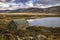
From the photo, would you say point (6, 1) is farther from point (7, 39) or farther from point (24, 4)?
point (7, 39)

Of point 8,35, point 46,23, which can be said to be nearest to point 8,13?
point 8,35

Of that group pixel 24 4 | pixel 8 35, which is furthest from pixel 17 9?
pixel 8 35

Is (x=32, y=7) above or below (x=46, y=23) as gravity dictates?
above

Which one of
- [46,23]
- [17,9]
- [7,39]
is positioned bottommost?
[7,39]

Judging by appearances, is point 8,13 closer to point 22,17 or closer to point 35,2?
point 22,17

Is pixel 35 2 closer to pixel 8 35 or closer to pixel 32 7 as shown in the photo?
pixel 32 7

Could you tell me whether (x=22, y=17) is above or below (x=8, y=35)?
above

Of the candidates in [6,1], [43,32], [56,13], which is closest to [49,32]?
[43,32]
